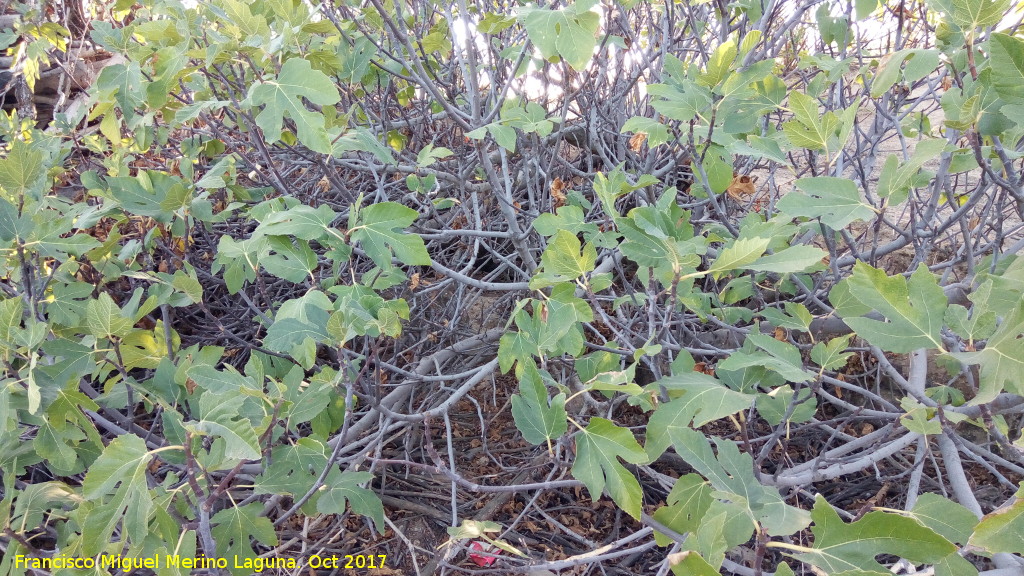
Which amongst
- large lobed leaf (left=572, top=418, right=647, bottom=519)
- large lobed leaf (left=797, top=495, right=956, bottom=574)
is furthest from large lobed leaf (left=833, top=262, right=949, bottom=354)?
large lobed leaf (left=572, top=418, right=647, bottom=519)

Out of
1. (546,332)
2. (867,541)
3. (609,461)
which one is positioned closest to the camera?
(867,541)

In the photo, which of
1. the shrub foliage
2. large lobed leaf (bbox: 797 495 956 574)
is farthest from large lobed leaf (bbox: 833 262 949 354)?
large lobed leaf (bbox: 797 495 956 574)

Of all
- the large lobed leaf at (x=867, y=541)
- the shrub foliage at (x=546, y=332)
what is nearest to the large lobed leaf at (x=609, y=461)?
the shrub foliage at (x=546, y=332)

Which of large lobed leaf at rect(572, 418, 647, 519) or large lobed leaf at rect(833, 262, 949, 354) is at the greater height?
large lobed leaf at rect(833, 262, 949, 354)

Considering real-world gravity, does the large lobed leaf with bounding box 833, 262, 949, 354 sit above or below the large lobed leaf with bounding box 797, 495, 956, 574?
above

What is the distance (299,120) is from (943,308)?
1.40m

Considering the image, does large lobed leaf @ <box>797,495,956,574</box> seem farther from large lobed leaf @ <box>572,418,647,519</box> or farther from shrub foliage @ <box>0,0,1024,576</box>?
large lobed leaf @ <box>572,418,647,519</box>

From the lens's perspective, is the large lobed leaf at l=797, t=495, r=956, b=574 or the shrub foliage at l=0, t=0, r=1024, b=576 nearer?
the large lobed leaf at l=797, t=495, r=956, b=574

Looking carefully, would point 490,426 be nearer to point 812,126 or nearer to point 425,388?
point 425,388

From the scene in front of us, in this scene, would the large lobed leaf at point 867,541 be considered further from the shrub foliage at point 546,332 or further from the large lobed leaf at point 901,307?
the large lobed leaf at point 901,307

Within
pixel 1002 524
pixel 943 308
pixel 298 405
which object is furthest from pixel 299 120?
pixel 1002 524

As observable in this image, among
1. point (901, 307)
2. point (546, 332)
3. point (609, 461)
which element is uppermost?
point (901, 307)

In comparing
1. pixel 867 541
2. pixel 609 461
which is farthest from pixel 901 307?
pixel 609 461

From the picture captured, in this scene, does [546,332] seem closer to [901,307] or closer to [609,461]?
[609,461]
